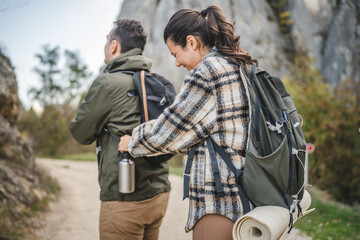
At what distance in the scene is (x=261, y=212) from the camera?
1.22 meters

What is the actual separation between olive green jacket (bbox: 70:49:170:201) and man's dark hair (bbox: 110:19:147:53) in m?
0.13

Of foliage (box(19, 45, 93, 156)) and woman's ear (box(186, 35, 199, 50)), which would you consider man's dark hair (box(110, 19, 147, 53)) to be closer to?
woman's ear (box(186, 35, 199, 50))

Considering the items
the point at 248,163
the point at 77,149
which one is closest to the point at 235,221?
the point at 248,163

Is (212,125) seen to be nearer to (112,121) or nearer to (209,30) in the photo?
(209,30)

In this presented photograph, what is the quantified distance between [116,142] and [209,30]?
2.88 feet

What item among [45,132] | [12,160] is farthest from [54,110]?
[12,160]

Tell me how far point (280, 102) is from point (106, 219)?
3.98ft

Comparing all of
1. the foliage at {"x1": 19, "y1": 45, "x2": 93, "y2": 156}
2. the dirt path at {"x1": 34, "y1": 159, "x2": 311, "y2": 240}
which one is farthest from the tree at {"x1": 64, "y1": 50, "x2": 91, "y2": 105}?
the dirt path at {"x1": 34, "y1": 159, "x2": 311, "y2": 240}

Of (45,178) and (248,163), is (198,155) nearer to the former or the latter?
(248,163)

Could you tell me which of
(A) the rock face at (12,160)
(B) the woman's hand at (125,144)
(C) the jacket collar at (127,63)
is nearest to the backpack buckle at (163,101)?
(C) the jacket collar at (127,63)

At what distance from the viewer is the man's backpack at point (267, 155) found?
4.17 ft

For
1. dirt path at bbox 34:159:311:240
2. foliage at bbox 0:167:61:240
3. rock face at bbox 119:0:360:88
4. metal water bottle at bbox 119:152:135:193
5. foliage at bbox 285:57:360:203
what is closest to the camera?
metal water bottle at bbox 119:152:135:193

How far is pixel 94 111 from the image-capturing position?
1.88 metres

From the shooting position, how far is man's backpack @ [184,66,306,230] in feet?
4.17
